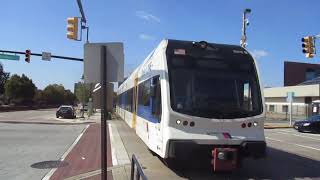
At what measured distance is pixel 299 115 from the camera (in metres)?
66.6

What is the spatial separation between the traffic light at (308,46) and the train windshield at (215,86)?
68.9 feet

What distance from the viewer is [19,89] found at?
334 ft

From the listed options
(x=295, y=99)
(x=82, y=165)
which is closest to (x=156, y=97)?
Answer: (x=82, y=165)

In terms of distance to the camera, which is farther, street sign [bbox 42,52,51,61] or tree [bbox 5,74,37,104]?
tree [bbox 5,74,37,104]

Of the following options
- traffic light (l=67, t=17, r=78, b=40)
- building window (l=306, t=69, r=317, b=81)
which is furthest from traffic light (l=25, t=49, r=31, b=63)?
building window (l=306, t=69, r=317, b=81)

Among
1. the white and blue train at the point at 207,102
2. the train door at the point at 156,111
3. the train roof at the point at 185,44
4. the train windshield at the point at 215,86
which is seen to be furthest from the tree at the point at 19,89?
the train windshield at the point at 215,86

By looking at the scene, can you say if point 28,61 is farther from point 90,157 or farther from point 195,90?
point 195,90

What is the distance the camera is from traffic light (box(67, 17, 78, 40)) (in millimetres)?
25828

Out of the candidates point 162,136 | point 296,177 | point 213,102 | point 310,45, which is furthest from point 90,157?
point 310,45

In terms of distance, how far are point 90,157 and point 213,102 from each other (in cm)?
547

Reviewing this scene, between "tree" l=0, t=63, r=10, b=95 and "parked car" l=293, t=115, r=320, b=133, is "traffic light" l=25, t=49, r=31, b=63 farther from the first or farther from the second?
"tree" l=0, t=63, r=10, b=95

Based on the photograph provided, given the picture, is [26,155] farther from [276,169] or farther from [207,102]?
[276,169]

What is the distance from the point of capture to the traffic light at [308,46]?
31719 mm

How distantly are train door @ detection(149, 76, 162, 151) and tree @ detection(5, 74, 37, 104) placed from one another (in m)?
92.3
